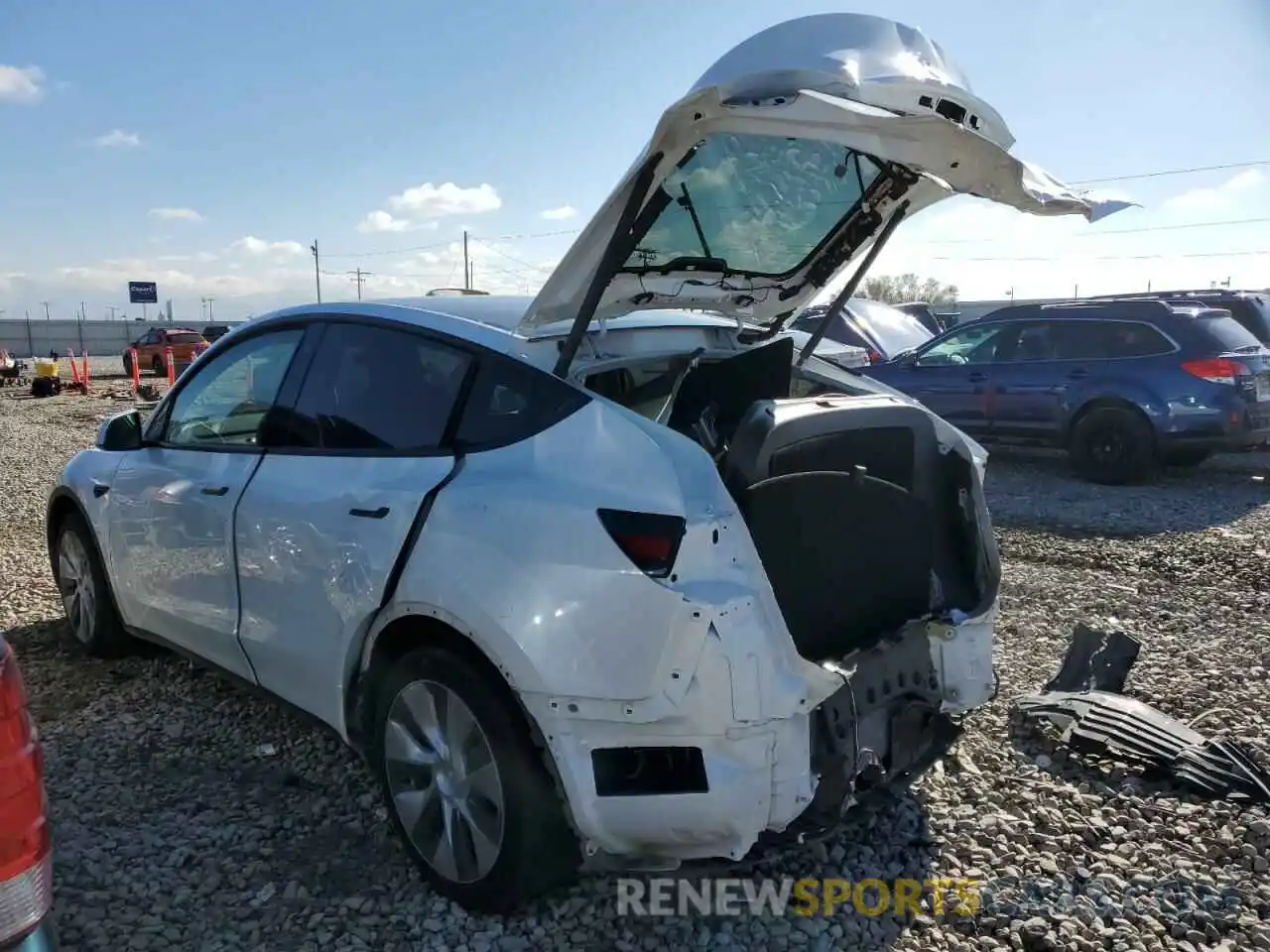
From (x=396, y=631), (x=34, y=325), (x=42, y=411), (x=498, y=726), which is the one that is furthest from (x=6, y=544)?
(x=34, y=325)

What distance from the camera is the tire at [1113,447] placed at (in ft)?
30.3

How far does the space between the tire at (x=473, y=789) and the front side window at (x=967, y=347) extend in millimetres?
9054

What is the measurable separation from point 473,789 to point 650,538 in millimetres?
883

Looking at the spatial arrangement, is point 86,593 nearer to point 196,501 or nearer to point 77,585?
point 77,585

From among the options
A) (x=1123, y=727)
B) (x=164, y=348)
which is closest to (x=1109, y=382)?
(x=1123, y=727)

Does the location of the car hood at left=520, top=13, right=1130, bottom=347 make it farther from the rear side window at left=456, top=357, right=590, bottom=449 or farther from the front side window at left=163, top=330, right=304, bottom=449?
the front side window at left=163, top=330, right=304, bottom=449

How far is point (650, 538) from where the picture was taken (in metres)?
2.35

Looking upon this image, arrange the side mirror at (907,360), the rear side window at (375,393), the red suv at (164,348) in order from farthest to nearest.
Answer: the red suv at (164,348) → the side mirror at (907,360) → the rear side window at (375,393)

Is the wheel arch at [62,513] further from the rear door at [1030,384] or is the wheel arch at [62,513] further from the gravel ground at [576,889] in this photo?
the rear door at [1030,384]

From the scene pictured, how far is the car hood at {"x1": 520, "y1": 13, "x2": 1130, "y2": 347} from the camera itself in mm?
2373

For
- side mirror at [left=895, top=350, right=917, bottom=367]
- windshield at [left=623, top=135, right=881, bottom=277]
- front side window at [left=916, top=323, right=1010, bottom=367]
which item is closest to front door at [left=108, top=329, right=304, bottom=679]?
windshield at [left=623, top=135, right=881, bottom=277]

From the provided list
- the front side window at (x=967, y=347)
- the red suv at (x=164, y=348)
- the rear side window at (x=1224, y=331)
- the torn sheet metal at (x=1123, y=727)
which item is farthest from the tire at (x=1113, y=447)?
the red suv at (x=164, y=348)

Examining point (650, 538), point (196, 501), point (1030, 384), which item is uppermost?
point (1030, 384)

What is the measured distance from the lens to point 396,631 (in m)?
2.82
